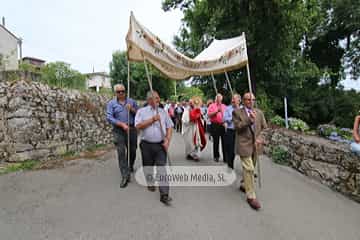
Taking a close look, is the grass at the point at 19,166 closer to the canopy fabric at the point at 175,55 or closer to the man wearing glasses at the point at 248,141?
the canopy fabric at the point at 175,55

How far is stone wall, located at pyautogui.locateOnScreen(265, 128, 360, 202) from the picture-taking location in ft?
11.3

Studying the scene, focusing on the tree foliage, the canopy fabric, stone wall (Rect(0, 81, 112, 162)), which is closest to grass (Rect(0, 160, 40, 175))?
stone wall (Rect(0, 81, 112, 162))

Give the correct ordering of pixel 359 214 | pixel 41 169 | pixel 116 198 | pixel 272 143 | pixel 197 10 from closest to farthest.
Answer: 1. pixel 359 214
2. pixel 116 198
3. pixel 41 169
4. pixel 272 143
5. pixel 197 10

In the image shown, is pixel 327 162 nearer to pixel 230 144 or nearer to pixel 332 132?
pixel 332 132

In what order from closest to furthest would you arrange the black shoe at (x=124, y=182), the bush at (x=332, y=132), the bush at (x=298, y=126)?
the black shoe at (x=124, y=182) < the bush at (x=332, y=132) < the bush at (x=298, y=126)

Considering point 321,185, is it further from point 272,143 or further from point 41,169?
point 41,169

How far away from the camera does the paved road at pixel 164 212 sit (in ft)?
7.99

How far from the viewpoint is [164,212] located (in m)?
2.89

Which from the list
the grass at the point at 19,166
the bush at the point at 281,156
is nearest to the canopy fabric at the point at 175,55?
the bush at the point at 281,156

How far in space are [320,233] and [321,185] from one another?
5.95 ft

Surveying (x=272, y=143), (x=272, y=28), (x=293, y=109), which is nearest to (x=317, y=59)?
(x=293, y=109)

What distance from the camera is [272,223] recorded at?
265cm

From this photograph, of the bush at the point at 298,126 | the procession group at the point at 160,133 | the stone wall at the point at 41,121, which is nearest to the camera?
the procession group at the point at 160,133

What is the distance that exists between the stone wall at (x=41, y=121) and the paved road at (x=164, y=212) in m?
1.05
